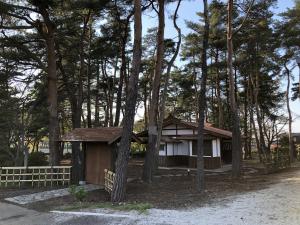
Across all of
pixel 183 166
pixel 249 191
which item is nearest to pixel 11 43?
pixel 249 191

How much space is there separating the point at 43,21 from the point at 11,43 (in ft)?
7.16

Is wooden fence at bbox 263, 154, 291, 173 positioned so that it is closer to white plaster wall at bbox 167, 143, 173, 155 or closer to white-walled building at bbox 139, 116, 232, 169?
white-walled building at bbox 139, 116, 232, 169

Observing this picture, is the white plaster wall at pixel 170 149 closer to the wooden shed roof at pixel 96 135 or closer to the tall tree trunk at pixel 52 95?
the tall tree trunk at pixel 52 95

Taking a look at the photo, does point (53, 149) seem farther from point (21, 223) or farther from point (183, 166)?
point (183, 166)

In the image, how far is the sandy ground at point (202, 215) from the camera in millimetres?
8219

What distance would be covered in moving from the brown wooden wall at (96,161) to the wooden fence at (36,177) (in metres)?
0.97

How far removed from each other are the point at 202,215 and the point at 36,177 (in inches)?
406

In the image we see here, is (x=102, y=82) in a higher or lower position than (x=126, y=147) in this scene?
higher

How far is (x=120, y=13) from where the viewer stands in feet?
74.7

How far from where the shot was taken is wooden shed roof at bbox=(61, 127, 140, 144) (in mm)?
15688

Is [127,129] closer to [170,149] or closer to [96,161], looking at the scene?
[96,161]

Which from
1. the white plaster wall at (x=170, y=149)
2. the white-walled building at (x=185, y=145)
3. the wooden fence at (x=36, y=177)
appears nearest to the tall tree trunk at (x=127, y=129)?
the wooden fence at (x=36, y=177)

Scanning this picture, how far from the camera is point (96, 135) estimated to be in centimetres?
1656

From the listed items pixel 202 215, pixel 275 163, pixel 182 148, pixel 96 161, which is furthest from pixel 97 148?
pixel 182 148
